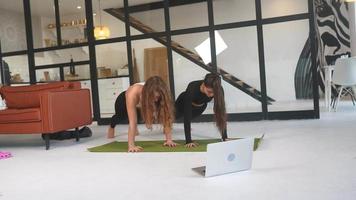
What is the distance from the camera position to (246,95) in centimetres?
565

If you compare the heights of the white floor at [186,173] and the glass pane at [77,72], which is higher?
the glass pane at [77,72]

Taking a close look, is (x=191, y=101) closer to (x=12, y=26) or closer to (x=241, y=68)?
(x=241, y=68)

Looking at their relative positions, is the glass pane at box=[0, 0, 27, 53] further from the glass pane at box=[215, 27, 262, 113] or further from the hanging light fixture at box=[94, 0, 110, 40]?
the glass pane at box=[215, 27, 262, 113]

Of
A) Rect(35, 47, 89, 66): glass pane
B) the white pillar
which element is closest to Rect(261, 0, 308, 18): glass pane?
Rect(35, 47, 89, 66): glass pane

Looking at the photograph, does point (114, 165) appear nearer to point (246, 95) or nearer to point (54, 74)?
point (246, 95)

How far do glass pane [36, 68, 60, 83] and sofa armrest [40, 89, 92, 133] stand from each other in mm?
2617

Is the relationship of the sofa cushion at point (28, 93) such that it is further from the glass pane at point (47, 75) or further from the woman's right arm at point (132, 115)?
the glass pane at point (47, 75)

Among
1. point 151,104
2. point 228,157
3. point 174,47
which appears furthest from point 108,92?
point 228,157

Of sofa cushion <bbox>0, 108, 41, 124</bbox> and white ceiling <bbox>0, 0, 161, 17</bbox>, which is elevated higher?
white ceiling <bbox>0, 0, 161, 17</bbox>

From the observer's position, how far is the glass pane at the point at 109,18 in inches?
251

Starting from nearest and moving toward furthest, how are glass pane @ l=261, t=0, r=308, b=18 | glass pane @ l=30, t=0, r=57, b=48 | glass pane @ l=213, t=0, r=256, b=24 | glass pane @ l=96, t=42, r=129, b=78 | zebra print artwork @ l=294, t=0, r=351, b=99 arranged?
glass pane @ l=261, t=0, r=308, b=18 < glass pane @ l=213, t=0, r=256, b=24 < glass pane @ l=96, t=42, r=129, b=78 < glass pane @ l=30, t=0, r=57, b=48 < zebra print artwork @ l=294, t=0, r=351, b=99

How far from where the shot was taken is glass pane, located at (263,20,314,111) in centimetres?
533

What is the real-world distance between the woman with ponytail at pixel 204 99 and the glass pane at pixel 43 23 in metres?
4.04

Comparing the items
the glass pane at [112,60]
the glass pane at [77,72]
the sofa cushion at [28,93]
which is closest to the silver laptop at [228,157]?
the sofa cushion at [28,93]
